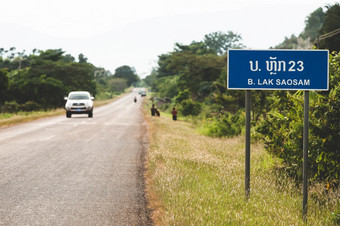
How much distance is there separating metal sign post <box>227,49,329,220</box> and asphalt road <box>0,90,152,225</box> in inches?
90.0

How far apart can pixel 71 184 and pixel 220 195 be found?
297 cm

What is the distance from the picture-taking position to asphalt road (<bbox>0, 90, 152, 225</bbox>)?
17.0 ft

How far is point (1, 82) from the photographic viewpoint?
1459 inches

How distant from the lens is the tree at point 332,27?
3142cm

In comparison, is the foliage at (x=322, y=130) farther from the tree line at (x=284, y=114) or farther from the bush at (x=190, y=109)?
the bush at (x=190, y=109)

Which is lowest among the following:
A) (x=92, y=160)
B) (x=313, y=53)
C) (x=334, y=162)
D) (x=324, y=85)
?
(x=92, y=160)

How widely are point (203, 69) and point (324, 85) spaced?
1618 inches

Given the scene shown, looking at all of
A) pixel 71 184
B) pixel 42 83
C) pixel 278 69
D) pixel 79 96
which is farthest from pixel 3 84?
pixel 278 69

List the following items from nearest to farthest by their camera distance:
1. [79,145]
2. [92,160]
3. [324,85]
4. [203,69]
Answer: [324,85], [92,160], [79,145], [203,69]

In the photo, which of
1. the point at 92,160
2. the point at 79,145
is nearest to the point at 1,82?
the point at 79,145

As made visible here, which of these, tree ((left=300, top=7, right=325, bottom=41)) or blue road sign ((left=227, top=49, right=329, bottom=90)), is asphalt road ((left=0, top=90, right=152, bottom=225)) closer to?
blue road sign ((left=227, top=49, right=329, bottom=90))

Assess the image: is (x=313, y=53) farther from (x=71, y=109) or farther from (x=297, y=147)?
(x=71, y=109)

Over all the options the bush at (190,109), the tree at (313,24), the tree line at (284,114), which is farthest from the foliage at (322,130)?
the tree at (313,24)

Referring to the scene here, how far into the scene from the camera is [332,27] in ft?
108
